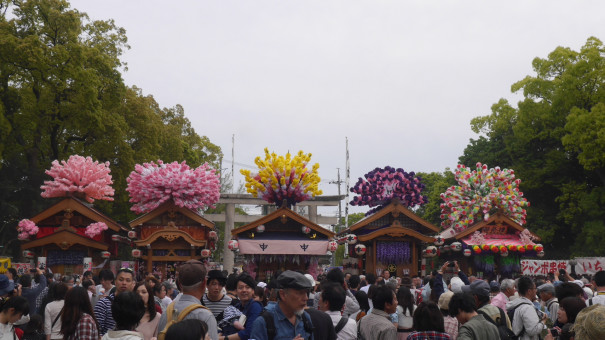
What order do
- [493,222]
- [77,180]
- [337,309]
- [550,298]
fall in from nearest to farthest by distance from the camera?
[337,309] < [550,298] < [77,180] < [493,222]

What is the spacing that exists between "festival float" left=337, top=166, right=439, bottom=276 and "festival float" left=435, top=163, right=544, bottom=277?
1.22 meters

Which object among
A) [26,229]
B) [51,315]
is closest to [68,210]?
[26,229]

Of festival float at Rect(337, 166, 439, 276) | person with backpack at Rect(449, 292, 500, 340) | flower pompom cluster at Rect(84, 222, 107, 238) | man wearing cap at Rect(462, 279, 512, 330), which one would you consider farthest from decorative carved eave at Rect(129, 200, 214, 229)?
person with backpack at Rect(449, 292, 500, 340)

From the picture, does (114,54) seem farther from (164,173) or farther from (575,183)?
(575,183)

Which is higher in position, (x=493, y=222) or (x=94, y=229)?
(x=493, y=222)

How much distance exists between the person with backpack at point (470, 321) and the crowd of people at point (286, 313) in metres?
0.01

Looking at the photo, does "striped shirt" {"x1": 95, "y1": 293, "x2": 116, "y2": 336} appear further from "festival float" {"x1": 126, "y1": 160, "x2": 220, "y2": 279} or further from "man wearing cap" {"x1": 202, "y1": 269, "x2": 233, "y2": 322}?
"festival float" {"x1": 126, "y1": 160, "x2": 220, "y2": 279}

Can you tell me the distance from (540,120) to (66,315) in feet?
114

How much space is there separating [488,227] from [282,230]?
9.36 meters

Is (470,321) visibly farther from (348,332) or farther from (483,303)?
(348,332)

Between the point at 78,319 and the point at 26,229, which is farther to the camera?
the point at 26,229

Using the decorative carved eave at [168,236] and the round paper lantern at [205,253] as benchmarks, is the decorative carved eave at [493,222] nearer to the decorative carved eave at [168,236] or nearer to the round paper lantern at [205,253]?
the round paper lantern at [205,253]

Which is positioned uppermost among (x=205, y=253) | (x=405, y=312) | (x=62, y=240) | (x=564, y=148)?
(x=564, y=148)

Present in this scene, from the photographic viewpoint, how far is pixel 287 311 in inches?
192
